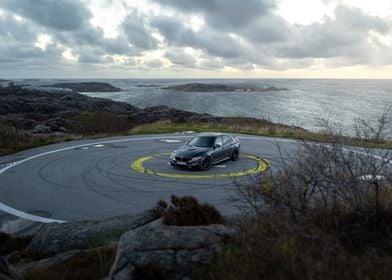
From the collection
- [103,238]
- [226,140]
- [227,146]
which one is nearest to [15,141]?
[226,140]

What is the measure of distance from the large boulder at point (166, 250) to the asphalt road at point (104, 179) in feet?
7.19

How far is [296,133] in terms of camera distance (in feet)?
101

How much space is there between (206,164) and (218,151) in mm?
1057

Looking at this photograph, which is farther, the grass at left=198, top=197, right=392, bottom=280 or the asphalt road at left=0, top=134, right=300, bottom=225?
the asphalt road at left=0, top=134, right=300, bottom=225

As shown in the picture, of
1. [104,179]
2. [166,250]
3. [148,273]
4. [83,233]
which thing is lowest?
[104,179]

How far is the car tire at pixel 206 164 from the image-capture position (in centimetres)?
1756

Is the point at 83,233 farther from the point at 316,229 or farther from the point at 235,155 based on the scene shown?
the point at 235,155

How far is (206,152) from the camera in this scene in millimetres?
17750

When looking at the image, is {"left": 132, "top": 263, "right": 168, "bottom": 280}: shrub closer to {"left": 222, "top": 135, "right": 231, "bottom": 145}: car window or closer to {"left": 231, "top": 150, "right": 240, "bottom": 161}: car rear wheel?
{"left": 222, "top": 135, "right": 231, "bottom": 145}: car window

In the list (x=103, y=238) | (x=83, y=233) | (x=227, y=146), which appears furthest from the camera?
(x=227, y=146)

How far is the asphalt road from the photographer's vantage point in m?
12.8

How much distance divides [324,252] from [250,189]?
2.79m

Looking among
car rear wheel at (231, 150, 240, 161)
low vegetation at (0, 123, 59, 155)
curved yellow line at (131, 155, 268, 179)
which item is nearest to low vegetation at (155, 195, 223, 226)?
curved yellow line at (131, 155, 268, 179)

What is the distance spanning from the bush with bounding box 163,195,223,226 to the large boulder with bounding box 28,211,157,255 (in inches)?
64.4
